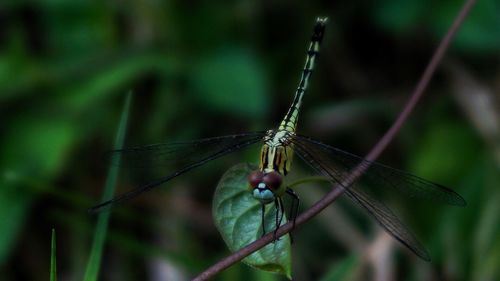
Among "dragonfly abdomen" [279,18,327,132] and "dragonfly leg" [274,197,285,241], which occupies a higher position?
"dragonfly abdomen" [279,18,327,132]

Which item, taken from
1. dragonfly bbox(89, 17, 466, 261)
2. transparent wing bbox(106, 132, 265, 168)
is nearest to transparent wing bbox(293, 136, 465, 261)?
dragonfly bbox(89, 17, 466, 261)

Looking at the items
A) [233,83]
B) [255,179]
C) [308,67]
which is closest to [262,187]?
[255,179]

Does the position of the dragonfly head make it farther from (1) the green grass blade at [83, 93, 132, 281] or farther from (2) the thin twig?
(1) the green grass blade at [83, 93, 132, 281]

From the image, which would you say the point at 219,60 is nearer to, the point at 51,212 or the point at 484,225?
the point at 51,212

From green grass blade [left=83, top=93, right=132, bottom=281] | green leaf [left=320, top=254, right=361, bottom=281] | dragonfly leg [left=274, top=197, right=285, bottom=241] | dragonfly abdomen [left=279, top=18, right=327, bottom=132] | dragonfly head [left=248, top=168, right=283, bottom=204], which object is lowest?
green leaf [left=320, top=254, right=361, bottom=281]

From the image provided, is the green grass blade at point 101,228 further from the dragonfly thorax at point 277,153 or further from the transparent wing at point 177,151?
the dragonfly thorax at point 277,153

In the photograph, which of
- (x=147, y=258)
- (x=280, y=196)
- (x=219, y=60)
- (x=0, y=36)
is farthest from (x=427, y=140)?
(x=0, y=36)

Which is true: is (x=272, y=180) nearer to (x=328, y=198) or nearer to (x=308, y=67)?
(x=328, y=198)
